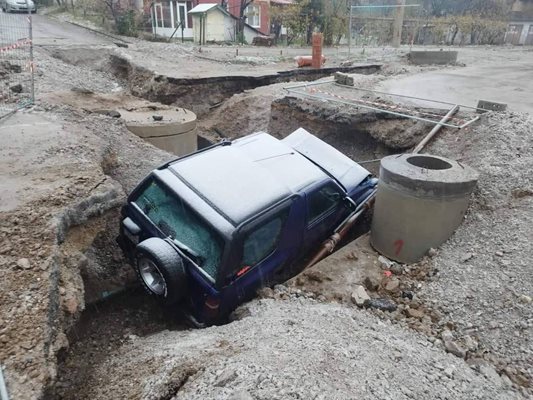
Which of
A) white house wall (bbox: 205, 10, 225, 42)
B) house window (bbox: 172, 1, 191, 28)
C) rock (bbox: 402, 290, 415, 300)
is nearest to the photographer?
rock (bbox: 402, 290, 415, 300)

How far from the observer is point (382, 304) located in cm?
455

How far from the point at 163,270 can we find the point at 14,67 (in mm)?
9139

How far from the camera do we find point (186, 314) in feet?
14.4

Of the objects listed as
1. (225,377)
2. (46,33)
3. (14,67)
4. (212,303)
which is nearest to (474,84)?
(212,303)

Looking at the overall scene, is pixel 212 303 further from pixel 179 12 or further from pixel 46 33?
pixel 179 12

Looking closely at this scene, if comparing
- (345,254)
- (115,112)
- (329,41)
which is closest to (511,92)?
(345,254)

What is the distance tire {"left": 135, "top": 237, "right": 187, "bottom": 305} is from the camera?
3.95 metres

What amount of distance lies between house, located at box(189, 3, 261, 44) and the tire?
2245 cm

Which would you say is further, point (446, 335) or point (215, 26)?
point (215, 26)

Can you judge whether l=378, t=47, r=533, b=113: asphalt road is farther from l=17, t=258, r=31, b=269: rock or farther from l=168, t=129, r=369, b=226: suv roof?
l=17, t=258, r=31, b=269: rock

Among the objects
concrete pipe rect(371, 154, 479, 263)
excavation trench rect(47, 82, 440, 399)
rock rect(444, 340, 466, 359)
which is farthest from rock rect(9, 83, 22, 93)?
rock rect(444, 340, 466, 359)

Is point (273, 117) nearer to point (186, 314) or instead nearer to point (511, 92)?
point (511, 92)

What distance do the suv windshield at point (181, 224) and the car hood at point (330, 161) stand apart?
250 cm

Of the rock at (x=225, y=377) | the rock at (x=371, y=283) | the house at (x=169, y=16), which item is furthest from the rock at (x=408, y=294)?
the house at (x=169, y=16)
